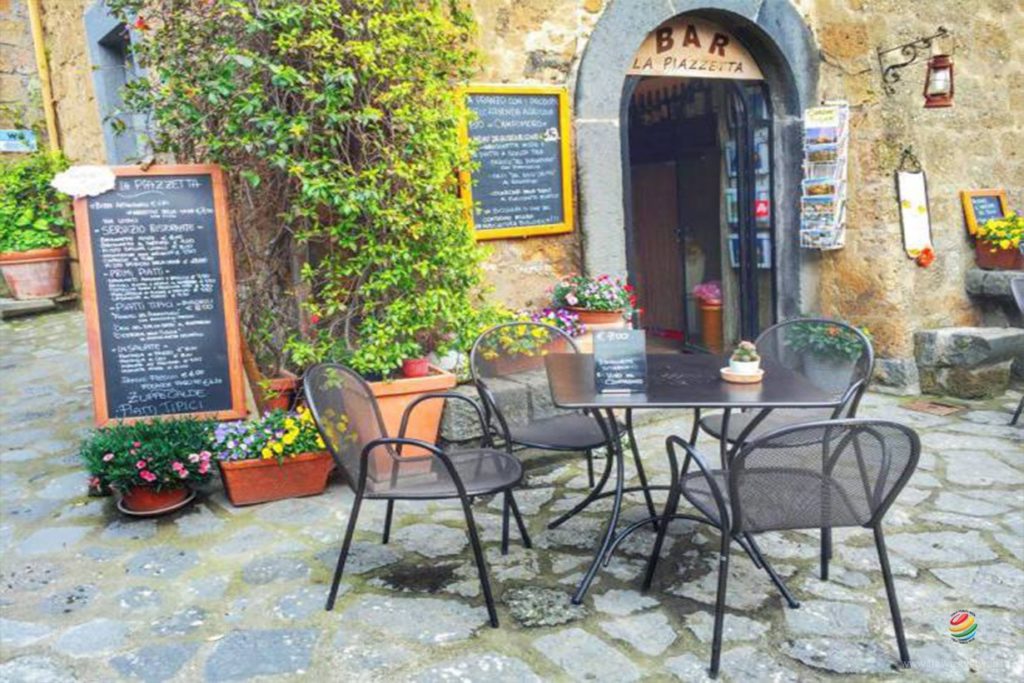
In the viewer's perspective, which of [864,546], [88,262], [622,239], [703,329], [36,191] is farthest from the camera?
[36,191]

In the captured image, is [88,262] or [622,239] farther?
[622,239]

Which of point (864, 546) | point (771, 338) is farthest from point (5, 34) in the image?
point (864, 546)

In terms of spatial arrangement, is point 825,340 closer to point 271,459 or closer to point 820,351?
point 820,351

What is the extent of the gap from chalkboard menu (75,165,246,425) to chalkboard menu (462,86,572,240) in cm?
136

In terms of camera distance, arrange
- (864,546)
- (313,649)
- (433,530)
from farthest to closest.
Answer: (433,530) < (864,546) < (313,649)

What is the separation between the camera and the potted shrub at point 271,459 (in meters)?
3.71

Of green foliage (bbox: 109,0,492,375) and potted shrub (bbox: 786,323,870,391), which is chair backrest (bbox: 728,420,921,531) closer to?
potted shrub (bbox: 786,323,870,391)

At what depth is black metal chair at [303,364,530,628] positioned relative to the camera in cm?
262

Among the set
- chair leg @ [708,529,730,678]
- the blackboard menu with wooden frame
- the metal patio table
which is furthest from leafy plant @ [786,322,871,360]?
the blackboard menu with wooden frame

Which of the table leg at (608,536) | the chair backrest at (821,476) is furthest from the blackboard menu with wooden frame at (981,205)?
the chair backrest at (821,476)

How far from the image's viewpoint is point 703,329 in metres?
6.87

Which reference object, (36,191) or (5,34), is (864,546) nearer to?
(36,191)

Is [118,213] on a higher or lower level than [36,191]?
lower

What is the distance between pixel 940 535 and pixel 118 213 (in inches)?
149
